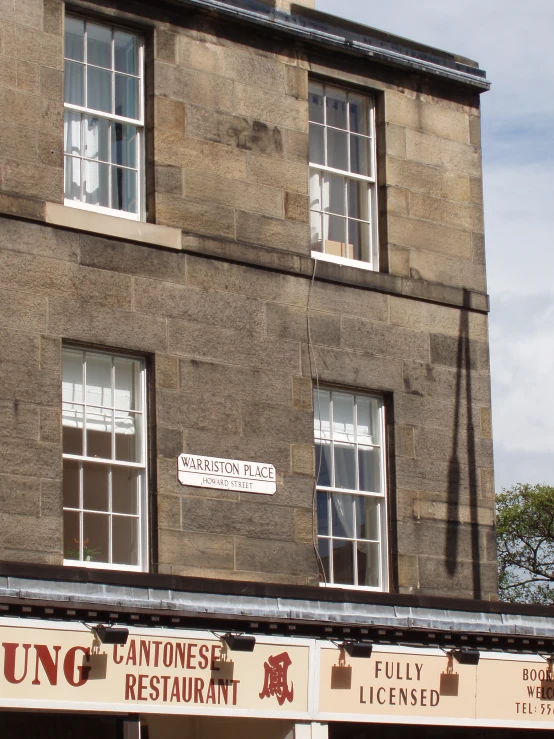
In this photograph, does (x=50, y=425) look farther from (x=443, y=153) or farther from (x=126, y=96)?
(x=443, y=153)

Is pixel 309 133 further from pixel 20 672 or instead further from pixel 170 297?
pixel 20 672

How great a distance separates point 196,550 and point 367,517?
7.80 feet

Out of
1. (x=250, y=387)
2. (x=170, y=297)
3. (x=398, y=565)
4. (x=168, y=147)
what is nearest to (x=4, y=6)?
(x=168, y=147)

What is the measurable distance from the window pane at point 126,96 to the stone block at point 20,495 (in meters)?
4.31

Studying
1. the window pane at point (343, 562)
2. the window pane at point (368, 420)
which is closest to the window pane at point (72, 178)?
the window pane at point (368, 420)

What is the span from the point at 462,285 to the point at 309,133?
103 inches

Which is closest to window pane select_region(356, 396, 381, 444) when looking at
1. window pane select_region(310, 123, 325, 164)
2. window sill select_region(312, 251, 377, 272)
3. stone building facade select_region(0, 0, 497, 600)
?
stone building facade select_region(0, 0, 497, 600)

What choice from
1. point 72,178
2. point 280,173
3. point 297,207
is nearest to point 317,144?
point 280,173

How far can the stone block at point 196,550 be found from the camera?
569 inches

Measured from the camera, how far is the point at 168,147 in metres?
15.5

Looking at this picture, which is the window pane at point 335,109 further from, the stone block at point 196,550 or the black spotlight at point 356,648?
the black spotlight at point 356,648

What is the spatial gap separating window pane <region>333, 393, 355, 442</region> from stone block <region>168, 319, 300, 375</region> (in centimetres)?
73

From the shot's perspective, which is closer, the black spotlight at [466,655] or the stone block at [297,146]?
the black spotlight at [466,655]

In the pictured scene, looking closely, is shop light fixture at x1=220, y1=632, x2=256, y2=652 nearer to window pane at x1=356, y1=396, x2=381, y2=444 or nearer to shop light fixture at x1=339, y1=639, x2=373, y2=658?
shop light fixture at x1=339, y1=639, x2=373, y2=658
